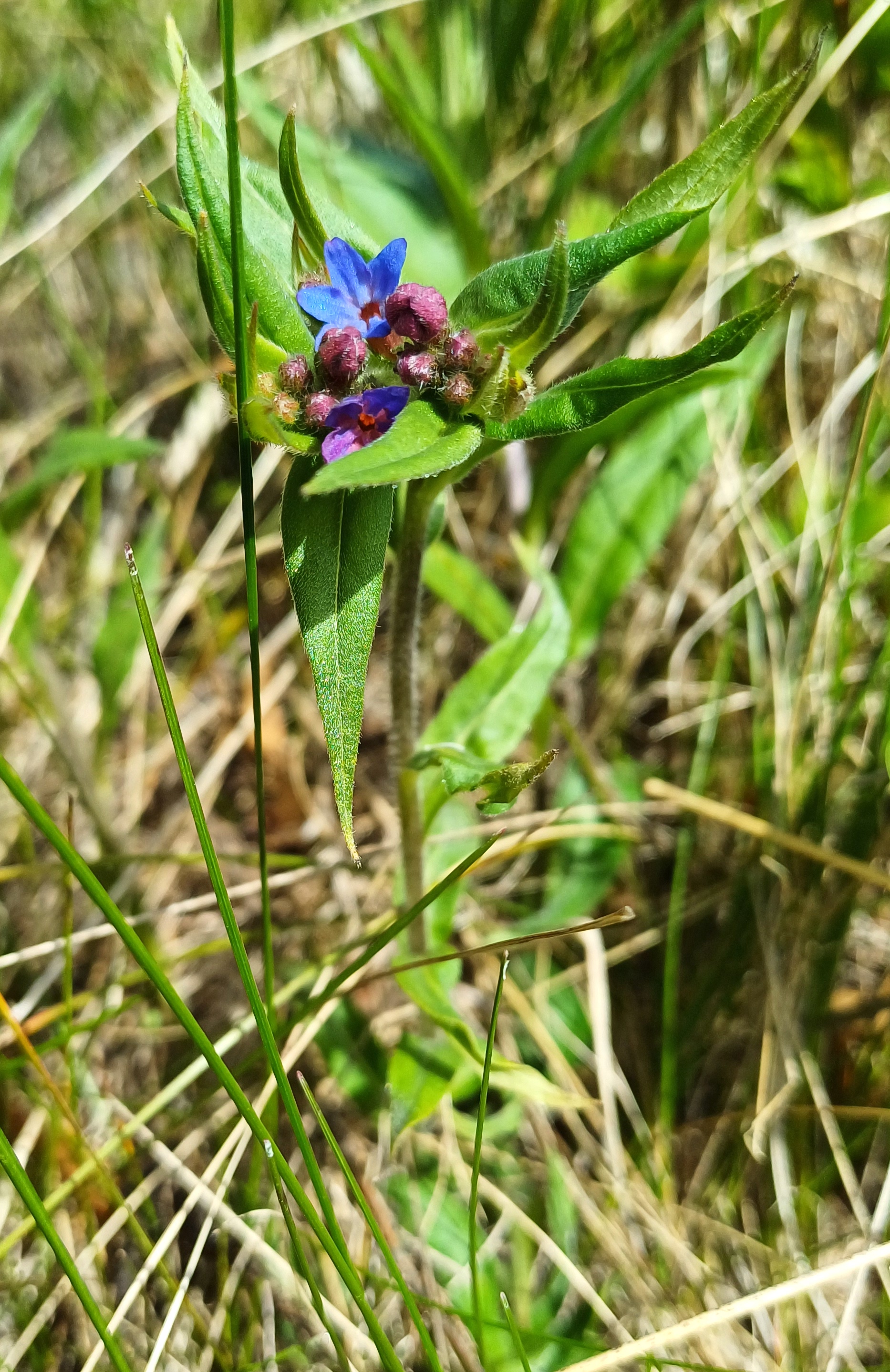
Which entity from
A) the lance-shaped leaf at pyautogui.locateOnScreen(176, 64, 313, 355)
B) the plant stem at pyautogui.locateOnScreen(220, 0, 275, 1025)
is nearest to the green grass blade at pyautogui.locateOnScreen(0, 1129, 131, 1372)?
the plant stem at pyautogui.locateOnScreen(220, 0, 275, 1025)

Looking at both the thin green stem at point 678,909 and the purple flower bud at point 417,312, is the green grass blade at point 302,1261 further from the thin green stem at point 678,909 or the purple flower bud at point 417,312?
the purple flower bud at point 417,312

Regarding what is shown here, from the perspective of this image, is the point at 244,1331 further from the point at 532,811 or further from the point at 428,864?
the point at 532,811

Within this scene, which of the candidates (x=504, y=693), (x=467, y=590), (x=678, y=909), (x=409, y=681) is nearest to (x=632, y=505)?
(x=467, y=590)

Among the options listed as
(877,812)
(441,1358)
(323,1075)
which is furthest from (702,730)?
(441,1358)

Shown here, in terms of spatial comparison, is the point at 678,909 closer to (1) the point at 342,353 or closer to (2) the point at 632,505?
(2) the point at 632,505

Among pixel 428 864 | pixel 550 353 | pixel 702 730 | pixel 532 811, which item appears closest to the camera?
pixel 428 864

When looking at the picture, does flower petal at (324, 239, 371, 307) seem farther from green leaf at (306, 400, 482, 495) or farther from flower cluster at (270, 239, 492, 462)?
green leaf at (306, 400, 482, 495)
